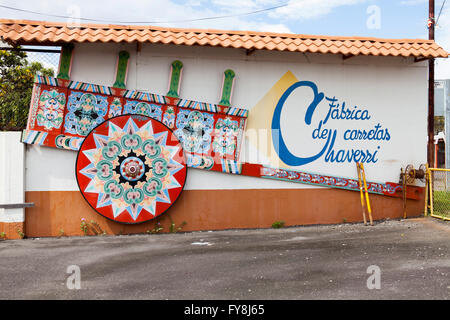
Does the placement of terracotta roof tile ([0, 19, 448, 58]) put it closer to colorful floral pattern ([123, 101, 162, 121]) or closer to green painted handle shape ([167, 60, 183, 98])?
green painted handle shape ([167, 60, 183, 98])

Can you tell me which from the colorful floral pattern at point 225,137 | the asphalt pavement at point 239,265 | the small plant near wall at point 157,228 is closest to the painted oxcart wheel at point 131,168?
the small plant near wall at point 157,228

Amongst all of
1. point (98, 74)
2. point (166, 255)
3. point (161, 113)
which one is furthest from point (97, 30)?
point (166, 255)

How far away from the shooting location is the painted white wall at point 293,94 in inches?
325

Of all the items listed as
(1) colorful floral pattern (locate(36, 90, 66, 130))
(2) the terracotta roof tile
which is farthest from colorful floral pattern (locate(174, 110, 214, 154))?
(1) colorful floral pattern (locate(36, 90, 66, 130))

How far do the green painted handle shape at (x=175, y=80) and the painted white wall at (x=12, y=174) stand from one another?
2.81 meters

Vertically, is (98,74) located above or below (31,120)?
above

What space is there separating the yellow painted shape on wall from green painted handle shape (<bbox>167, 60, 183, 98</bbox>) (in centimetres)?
149

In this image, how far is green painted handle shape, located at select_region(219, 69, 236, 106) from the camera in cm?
864

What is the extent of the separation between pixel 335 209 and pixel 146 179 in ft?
12.5

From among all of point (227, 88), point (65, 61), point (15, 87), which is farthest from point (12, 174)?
point (15, 87)

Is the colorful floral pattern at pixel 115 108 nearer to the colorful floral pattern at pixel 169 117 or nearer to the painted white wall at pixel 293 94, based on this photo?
the painted white wall at pixel 293 94

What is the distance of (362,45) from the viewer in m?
8.72

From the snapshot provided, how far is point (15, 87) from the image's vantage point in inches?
533
